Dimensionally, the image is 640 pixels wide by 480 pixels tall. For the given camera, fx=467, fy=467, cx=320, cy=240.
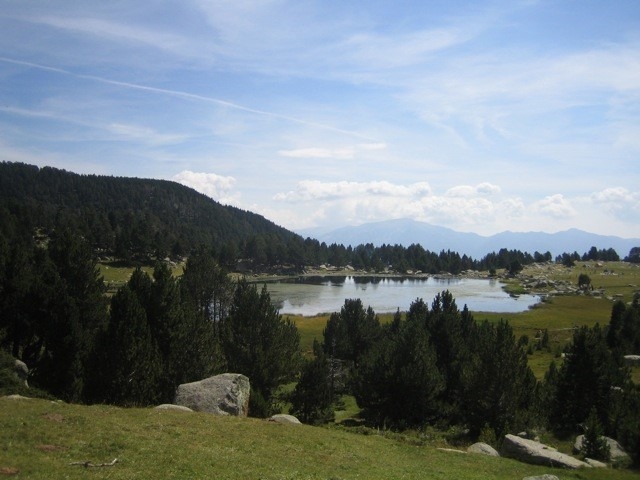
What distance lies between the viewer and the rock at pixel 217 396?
102 feet

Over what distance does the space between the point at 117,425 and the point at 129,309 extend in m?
13.8

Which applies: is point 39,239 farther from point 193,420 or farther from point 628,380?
point 628,380

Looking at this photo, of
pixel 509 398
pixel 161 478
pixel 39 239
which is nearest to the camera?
pixel 161 478

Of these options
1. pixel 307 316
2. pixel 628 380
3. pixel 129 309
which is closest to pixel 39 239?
pixel 307 316

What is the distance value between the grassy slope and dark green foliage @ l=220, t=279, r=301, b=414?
55.1 ft

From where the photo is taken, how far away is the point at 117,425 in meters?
22.3

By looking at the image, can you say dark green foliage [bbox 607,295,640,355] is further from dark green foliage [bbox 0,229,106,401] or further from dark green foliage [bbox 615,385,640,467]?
dark green foliage [bbox 0,229,106,401]

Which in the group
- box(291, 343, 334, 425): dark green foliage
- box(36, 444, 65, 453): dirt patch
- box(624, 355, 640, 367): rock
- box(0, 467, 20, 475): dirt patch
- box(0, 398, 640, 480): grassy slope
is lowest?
box(291, 343, 334, 425): dark green foliage

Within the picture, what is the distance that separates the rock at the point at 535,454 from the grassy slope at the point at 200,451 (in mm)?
1241

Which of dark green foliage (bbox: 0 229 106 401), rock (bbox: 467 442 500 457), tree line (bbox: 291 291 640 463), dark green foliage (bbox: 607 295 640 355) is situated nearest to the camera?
rock (bbox: 467 442 500 457)

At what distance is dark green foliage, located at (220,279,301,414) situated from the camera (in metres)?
45.2

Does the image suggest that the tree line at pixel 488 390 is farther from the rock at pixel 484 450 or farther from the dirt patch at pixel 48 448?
the dirt patch at pixel 48 448

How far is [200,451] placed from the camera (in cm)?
1973

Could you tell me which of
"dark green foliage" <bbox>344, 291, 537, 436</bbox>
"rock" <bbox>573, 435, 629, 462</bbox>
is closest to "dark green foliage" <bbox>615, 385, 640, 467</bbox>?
"rock" <bbox>573, 435, 629, 462</bbox>
